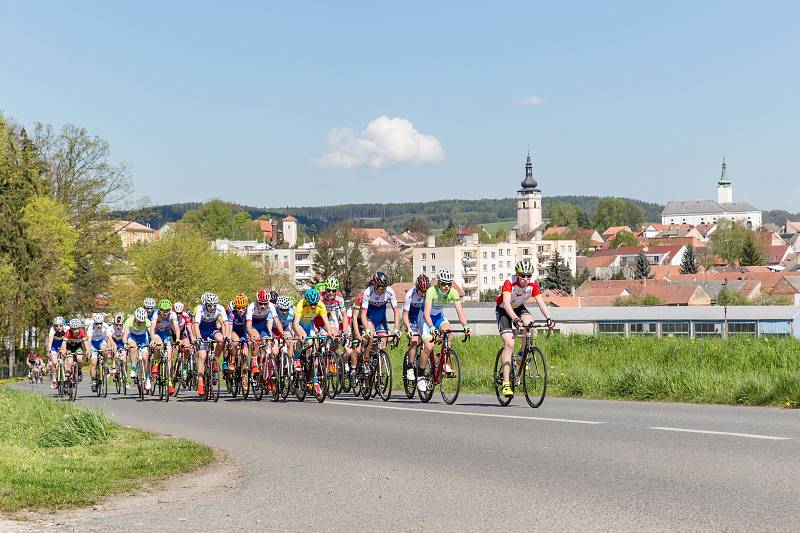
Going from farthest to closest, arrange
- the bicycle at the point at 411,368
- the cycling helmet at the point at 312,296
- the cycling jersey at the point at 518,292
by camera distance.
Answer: the cycling helmet at the point at 312,296 < the bicycle at the point at 411,368 < the cycling jersey at the point at 518,292

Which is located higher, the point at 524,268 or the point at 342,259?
the point at 342,259

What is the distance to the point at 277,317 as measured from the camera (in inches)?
834

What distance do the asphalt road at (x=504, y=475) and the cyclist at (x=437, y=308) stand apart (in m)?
1.69

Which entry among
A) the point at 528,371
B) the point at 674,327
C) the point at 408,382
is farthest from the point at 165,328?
the point at 674,327

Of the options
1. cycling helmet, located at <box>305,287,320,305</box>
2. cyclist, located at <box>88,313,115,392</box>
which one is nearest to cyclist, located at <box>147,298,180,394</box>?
cyclist, located at <box>88,313,115,392</box>

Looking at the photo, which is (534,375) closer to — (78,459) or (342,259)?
(78,459)

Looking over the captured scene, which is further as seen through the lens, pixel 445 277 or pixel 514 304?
pixel 445 277

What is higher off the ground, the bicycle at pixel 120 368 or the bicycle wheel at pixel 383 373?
the bicycle wheel at pixel 383 373

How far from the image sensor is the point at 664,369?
20641 millimetres

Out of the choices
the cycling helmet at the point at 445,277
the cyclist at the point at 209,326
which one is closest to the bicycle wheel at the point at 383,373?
the cycling helmet at the point at 445,277

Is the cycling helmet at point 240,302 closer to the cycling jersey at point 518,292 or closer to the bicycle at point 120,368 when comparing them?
the bicycle at point 120,368

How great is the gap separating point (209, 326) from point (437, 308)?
710 cm

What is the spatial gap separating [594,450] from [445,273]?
19.4ft

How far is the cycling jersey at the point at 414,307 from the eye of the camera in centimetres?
1778
